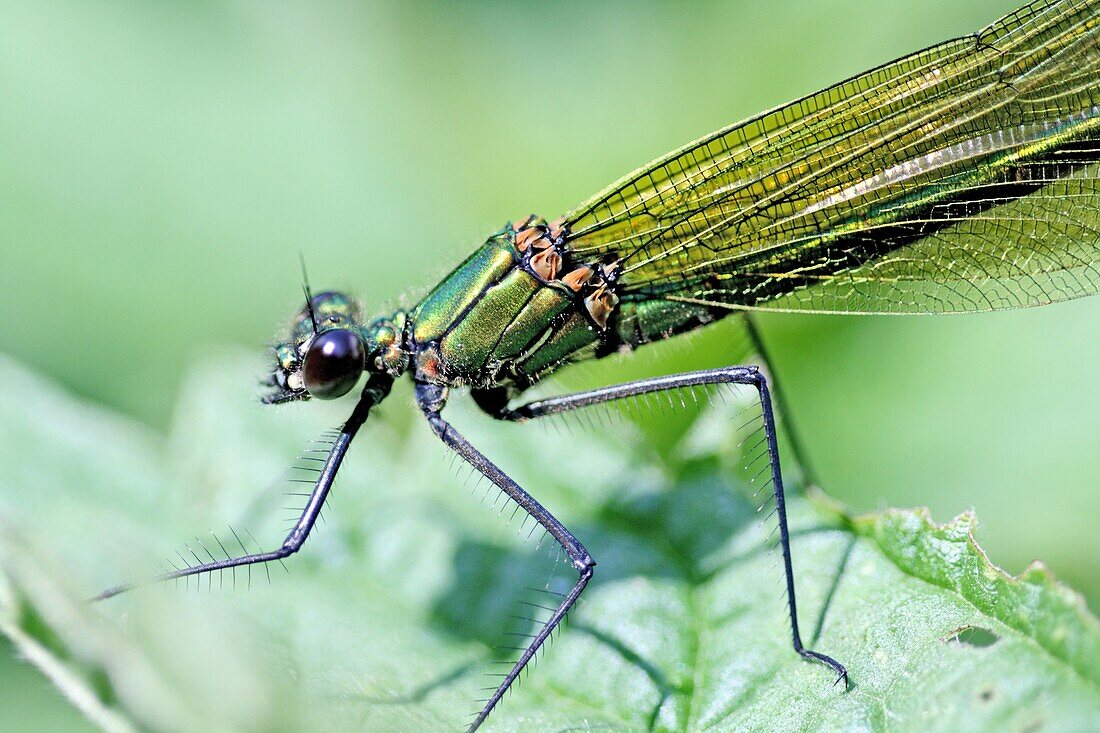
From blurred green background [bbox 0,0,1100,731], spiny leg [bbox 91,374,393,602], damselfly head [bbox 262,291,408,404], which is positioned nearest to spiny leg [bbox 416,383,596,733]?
damselfly head [bbox 262,291,408,404]

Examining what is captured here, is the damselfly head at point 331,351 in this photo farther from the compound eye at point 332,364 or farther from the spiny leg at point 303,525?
the spiny leg at point 303,525

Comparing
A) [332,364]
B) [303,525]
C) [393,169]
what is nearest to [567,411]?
[332,364]

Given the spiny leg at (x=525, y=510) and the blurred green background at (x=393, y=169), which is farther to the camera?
the blurred green background at (x=393, y=169)

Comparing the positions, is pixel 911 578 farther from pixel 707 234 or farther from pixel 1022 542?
pixel 707 234

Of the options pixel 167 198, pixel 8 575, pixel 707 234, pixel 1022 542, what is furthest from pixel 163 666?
pixel 167 198

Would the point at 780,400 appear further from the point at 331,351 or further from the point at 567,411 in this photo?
the point at 331,351

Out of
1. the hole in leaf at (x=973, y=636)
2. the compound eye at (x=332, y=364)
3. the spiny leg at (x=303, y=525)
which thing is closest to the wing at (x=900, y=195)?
the compound eye at (x=332, y=364)
